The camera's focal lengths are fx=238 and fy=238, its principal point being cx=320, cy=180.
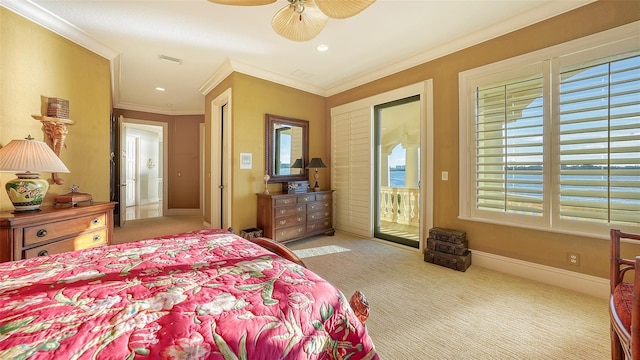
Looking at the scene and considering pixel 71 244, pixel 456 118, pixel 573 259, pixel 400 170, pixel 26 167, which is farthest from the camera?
pixel 400 170

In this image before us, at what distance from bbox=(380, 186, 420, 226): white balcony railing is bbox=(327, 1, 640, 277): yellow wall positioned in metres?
1.73

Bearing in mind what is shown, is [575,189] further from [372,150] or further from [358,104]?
[358,104]

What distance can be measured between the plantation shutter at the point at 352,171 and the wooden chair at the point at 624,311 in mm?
2839

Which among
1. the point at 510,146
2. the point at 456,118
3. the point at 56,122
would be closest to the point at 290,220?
the point at 456,118

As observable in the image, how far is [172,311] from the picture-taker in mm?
804

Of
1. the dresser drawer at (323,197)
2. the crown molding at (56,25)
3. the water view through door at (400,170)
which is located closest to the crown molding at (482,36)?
the water view through door at (400,170)

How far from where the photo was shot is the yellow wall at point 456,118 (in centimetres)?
216

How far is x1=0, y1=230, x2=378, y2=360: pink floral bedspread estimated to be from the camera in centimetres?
66

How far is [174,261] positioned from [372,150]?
337cm

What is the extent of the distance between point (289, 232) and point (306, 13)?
2.85 metres

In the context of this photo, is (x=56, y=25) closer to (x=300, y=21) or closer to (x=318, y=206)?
(x=300, y=21)

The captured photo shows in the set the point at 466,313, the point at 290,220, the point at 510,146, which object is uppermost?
the point at 510,146

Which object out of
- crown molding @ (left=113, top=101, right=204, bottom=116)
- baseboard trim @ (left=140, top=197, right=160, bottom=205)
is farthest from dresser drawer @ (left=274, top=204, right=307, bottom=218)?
baseboard trim @ (left=140, top=197, right=160, bottom=205)

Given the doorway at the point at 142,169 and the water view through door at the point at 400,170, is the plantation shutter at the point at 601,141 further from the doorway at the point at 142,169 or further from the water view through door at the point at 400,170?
the doorway at the point at 142,169
